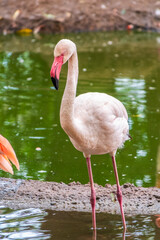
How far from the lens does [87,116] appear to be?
4047 mm

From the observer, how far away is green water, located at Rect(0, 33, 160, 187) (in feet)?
18.9

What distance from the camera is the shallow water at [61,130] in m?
4.44

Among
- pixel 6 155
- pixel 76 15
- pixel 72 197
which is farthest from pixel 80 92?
pixel 76 15

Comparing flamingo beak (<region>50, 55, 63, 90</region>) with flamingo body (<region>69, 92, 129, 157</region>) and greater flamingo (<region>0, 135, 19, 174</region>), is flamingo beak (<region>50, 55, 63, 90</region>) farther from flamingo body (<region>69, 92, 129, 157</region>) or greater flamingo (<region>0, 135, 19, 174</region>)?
greater flamingo (<region>0, 135, 19, 174</region>)

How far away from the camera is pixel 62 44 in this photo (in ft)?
12.3

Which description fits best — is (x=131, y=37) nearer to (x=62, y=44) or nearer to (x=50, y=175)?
(x=50, y=175)

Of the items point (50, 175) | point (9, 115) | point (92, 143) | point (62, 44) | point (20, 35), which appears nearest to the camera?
point (62, 44)

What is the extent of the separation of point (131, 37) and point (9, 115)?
7164mm

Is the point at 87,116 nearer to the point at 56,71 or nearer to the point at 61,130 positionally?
the point at 56,71

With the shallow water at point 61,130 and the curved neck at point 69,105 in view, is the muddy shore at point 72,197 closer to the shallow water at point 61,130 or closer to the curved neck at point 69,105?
the shallow water at point 61,130

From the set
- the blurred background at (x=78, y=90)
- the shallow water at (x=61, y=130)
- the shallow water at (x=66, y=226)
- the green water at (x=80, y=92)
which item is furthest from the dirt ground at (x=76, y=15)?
the shallow water at (x=66, y=226)

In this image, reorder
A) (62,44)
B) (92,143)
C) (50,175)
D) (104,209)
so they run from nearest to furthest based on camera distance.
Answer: (62,44) → (92,143) → (104,209) → (50,175)

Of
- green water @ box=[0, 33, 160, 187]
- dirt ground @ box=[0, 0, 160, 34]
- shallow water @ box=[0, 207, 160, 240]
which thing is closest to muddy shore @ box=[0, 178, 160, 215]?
shallow water @ box=[0, 207, 160, 240]

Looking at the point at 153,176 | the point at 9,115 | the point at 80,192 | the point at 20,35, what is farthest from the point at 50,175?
the point at 20,35
